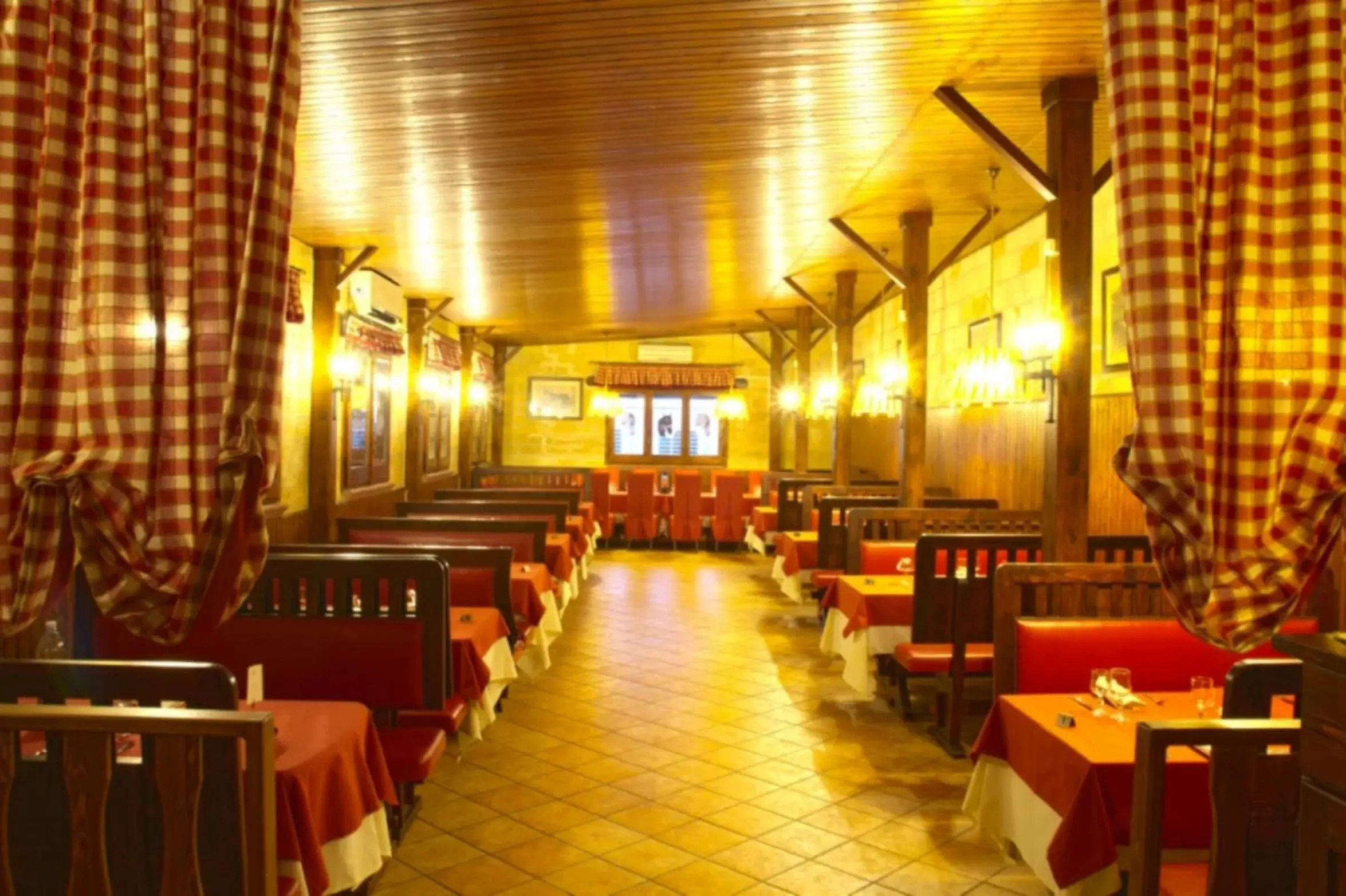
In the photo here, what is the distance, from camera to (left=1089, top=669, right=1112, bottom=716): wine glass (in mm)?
3098

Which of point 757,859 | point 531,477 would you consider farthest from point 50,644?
point 531,477

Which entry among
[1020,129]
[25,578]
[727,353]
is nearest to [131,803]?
[25,578]

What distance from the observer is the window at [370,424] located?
8086 mm

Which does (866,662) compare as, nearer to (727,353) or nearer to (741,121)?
(741,121)

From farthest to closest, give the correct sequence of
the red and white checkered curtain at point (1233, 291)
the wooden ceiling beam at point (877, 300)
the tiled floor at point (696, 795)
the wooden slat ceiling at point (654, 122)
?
1. the wooden ceiling beam at point (877, 300)
2. the wooden slat ceiling at point (654, 122)
3. the tiled floor at point (696, 795)
4. the red and white checkered curtain at point (1233, 291)

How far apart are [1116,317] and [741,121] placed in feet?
10.5

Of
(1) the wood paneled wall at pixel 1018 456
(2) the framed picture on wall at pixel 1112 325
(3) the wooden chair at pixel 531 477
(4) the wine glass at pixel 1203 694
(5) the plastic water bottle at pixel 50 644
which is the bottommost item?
(4) the wine glass at pixel 1203 694

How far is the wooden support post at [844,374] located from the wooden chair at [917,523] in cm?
247

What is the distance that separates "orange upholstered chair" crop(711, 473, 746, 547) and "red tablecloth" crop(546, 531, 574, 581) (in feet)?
17.2

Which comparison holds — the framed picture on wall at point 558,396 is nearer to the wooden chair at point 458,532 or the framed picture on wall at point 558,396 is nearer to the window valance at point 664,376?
the window valance at point 664,376

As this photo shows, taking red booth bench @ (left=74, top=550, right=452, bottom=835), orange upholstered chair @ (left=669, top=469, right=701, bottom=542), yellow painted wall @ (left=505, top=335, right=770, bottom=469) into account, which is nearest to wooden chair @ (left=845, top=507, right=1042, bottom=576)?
red booth bench @ (left=74, top=550, right=452, bottom=835)

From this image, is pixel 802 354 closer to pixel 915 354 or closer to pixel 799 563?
pixel 799 563

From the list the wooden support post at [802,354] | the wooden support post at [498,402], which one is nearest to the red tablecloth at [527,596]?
the wooden support post at [802,354]

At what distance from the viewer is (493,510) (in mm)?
8234
